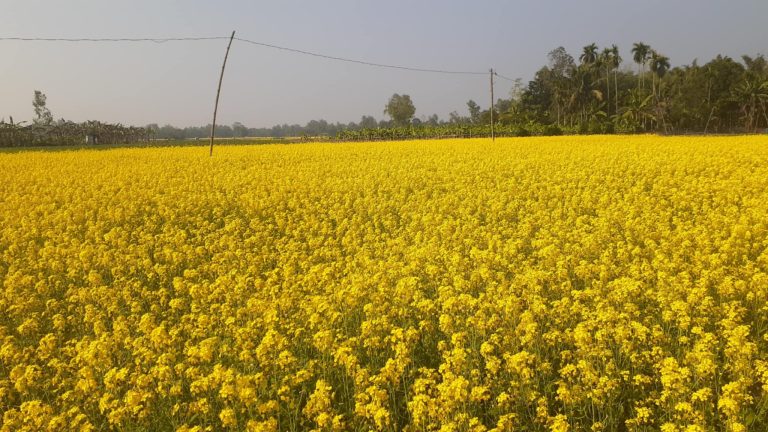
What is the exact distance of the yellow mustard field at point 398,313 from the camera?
452cm

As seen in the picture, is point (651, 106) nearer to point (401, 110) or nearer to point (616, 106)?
point (616, 106)

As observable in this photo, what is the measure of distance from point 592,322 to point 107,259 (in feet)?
27.1

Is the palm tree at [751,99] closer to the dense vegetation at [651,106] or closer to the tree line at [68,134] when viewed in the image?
the dense vegetation at [651,106]

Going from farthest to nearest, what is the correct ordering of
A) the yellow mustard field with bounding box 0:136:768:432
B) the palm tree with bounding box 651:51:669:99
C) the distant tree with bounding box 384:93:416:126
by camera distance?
the distant tree with bounding box 384:93:416:126, the palm tree with bounding box 651:51:669:99, the yellow mustard field with bounding box 0:136:768:432

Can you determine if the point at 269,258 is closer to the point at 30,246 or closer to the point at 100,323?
the point at 100,323

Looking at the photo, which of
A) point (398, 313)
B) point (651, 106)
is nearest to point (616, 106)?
point (651, 106)

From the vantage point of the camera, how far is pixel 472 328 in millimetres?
5820

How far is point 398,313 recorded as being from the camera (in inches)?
255

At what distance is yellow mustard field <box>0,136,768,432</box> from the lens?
452 cm

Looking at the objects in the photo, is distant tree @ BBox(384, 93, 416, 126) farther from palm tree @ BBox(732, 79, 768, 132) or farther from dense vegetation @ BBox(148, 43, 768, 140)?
palm tree @ BBox(732, 79, 768, 132)

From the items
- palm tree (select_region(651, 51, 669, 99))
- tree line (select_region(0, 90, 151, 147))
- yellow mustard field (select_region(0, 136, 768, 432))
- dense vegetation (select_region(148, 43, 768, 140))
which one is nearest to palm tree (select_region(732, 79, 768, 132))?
dense vegetation (select_region(148, 43, 768, 140))

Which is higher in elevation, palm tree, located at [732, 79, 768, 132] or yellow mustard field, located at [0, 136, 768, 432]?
palm tree, located at [732, 79, 768, 132]

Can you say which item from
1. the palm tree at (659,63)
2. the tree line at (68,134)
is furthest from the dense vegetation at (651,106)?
the tree line at (68,134)

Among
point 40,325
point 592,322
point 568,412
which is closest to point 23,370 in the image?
point 40,325
